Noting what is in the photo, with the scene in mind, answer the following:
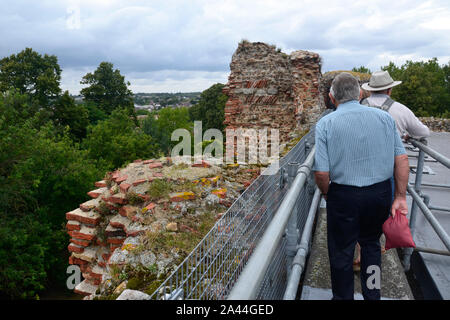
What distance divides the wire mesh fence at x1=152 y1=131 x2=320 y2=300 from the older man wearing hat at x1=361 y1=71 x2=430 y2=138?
1.38 m

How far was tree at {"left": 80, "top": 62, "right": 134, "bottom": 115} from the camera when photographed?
37125 mm

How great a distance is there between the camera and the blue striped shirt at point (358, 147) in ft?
7.13

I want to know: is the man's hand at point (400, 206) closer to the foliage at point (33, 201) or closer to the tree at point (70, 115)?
the foliage at point (33, 201)

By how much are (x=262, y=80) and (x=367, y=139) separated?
8070 millimetres

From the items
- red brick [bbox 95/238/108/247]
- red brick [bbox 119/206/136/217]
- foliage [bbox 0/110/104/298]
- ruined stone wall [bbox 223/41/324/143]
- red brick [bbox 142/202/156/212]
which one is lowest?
foliage [bbox 0/110/104/298]

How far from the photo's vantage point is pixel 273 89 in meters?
9.91

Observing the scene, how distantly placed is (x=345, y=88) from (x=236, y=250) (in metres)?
1.47

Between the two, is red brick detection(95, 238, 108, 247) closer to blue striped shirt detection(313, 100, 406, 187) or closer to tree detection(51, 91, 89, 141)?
blue striped shirt detection(313, 100, 406, 187)

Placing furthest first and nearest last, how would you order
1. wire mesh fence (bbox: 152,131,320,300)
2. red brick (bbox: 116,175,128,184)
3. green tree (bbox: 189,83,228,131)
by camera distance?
green tree (bbox: 189,83,228,131), red brick (bbox: 116,175,128,184), wire mesh fence (bbox: 152,131,320,300)

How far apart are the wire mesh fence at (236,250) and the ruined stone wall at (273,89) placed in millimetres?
7079

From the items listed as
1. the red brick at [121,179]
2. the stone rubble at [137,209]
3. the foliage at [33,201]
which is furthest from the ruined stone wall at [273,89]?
the foliage at [33,201]

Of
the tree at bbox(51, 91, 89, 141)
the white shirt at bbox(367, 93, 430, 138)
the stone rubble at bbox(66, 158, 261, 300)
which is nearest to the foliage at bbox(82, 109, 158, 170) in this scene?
the tree at bbox(51, 91, 89, 141)

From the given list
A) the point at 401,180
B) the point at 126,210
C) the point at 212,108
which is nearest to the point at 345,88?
the point at 401,180

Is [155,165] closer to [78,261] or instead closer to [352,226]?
[78,261]
